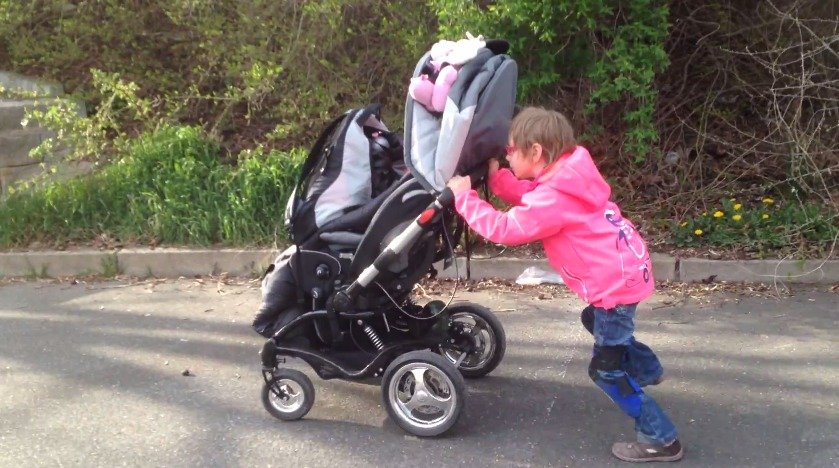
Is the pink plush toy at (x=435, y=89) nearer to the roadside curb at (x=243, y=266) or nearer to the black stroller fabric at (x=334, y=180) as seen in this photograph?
the black stroller fabric at (x=334, y=180)

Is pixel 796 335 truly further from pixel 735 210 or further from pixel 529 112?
pixel 529 112

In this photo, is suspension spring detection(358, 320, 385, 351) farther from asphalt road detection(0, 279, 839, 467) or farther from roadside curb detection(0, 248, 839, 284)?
roadside curb detection(0, 248, 839, 284)

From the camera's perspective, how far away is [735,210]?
22.1 feet

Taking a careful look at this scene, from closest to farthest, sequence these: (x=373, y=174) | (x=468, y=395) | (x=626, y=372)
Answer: (x=626, y=372) → (x=373, y=174) → (x=468, y=395)

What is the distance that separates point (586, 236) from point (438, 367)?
86 cm

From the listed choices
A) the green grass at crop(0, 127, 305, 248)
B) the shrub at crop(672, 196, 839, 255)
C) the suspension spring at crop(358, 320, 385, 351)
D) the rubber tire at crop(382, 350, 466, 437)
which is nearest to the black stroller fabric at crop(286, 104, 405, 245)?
the suspension spring at crop(358, 320, 385, 351)

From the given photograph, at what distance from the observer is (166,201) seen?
23.8 feet

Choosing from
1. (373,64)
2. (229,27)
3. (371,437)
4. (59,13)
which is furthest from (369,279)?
(59,13)

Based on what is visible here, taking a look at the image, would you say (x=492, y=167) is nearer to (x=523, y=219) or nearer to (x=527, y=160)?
(x=527, y=160)

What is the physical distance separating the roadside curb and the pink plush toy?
2.55m

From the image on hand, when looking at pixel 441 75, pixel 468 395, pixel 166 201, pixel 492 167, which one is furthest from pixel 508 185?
pixel 166 201

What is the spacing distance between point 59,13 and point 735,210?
7103mm

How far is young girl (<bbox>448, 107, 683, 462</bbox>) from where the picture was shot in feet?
11.6

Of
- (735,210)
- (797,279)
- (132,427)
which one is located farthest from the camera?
(735,210)
